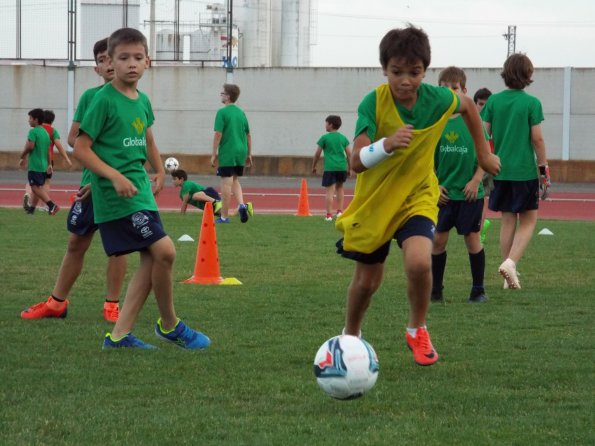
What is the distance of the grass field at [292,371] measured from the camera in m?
4.89

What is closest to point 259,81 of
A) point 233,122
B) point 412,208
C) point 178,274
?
point 233,122

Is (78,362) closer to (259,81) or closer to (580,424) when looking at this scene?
(580,424)

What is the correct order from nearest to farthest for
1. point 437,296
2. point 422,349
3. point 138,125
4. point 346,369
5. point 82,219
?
point 346,369 < point 422,349 < point 138,125 < point 82,219 < point 437,296

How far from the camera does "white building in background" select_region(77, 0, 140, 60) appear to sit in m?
37.9

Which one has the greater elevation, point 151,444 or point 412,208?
point 412,208

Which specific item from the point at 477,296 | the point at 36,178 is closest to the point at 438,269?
the point at 477,296

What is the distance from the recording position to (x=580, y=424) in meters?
4.98

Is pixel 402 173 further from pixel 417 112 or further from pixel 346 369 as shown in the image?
pixel 346 369

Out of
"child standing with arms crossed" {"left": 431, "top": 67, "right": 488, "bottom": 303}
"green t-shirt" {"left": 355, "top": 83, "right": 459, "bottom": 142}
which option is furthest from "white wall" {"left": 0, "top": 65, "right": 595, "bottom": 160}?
"green t-shirt" {"left": 355, "top": 83, "right": 459, "bottom": 142}

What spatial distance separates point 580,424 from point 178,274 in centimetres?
655

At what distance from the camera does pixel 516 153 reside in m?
10.1

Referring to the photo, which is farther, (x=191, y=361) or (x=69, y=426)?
(x=191, y=361)

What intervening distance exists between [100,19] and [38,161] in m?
19.9

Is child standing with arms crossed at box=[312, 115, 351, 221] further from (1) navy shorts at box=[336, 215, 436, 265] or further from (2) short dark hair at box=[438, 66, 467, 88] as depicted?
(1) navy shorts at box=[336, 215, 436, 265]
